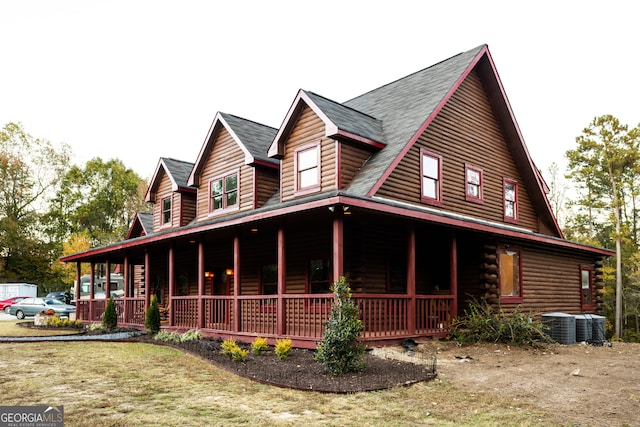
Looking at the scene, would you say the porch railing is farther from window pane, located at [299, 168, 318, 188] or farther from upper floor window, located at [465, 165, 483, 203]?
upper floor window, located at [465, 165, 483, 203]

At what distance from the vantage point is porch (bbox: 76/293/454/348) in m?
12.6

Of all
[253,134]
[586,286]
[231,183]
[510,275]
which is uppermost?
[253,134]

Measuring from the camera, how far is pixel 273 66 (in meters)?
43.2

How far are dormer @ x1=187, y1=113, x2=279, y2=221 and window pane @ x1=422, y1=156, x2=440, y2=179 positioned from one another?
5114mm

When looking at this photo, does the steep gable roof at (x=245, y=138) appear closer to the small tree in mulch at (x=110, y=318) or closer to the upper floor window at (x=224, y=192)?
the upper floor window at (x=224, y=192)

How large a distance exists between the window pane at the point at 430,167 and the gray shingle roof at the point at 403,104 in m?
1.22

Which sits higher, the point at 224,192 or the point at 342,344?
the point at 224,192

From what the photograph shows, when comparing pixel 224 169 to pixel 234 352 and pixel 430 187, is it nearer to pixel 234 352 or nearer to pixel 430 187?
pixel 430 187

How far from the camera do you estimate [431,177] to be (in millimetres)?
16562

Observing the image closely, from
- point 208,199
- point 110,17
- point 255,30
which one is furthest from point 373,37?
point 208,199

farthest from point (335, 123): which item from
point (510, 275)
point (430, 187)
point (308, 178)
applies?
point (510, 275)

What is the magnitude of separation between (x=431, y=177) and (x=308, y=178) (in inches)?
153

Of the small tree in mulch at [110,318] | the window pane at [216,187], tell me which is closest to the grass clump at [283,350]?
the window pane at [216,187]

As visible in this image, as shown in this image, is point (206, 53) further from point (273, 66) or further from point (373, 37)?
point (373, 37)
